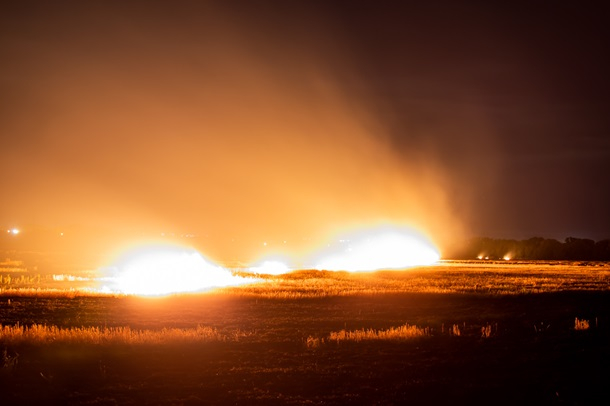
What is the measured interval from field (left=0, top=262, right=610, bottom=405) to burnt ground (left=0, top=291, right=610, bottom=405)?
0.06 meters

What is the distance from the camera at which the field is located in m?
17.4

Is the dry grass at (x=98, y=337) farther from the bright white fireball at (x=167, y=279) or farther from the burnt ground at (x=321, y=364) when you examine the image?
the bright white fireball at (x=167, y=279)

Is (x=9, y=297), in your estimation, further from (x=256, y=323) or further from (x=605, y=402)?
(x=605, y=402)

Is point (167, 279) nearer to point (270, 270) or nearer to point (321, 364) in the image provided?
point (270, 270)

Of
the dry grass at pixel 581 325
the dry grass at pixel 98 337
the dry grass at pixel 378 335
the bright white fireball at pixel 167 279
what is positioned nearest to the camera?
the dry grass at pixel 98 337

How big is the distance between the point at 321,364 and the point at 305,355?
1.68 meters

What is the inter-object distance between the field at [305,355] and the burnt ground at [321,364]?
59mm

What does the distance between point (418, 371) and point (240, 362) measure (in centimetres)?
631

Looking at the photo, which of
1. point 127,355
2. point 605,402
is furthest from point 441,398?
point 127,355

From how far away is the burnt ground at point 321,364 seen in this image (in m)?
17.2

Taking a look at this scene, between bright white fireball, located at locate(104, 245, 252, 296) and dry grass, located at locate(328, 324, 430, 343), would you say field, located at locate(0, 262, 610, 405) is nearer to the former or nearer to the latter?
dry grass, located at locate(328, 324, 430, 343)

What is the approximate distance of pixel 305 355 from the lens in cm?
2259

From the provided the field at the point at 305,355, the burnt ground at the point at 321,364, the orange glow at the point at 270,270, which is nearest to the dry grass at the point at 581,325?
the field at the point at 305,355

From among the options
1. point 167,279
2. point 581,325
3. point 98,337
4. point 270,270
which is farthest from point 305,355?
point 270,270
